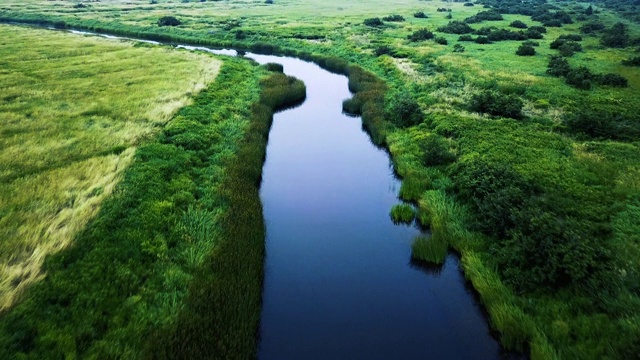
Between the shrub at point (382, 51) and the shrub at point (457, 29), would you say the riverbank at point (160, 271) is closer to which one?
the shrub at point (382, 51)

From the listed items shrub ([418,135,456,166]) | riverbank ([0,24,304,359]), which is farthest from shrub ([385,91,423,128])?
riverbank ([0,24,304,359])

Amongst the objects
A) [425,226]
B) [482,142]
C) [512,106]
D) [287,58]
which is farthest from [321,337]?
[287,58]

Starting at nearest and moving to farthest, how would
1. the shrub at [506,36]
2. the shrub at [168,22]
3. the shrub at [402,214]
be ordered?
the shrub at [402,214] → the shrub at [506,36] → the shrub at [168,22]

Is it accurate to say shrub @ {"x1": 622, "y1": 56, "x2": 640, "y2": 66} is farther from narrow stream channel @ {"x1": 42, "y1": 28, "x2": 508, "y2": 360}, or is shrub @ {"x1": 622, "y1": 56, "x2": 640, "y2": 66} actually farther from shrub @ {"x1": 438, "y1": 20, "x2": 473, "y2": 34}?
narrow stream channel @ {"x1": 42, "y1": 28, "x2": 508, "y2": 360}

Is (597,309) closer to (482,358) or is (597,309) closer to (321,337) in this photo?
(482,358)

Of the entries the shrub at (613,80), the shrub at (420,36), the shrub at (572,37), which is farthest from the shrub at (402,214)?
the shrub at (572,37)

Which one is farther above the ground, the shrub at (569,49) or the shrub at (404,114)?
the shrub at (569,49)
